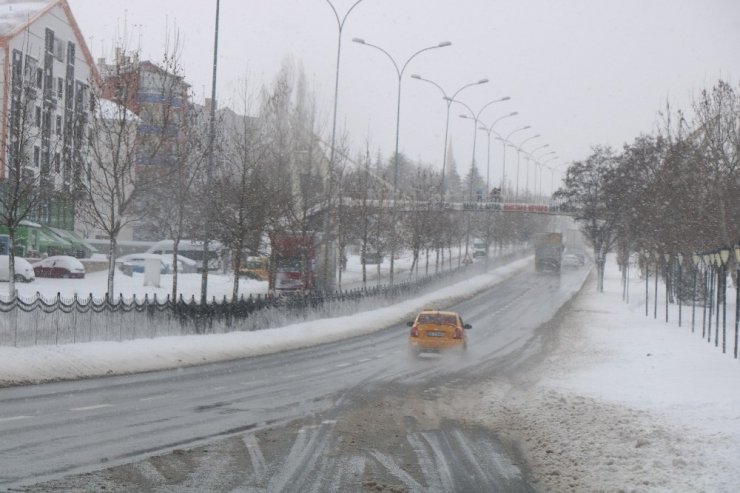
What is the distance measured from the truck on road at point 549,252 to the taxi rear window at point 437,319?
2404 inches

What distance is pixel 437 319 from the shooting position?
92.7ft

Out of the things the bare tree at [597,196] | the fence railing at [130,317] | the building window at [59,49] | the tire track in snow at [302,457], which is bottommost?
the tire track in snow at [302,457]

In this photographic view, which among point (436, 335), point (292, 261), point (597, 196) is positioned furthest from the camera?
point (597, 196)

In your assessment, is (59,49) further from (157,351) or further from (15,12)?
(157,351)

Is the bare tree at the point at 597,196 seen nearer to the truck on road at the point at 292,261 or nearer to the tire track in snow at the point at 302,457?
the truck on road at the point at 292,261

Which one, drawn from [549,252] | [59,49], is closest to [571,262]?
[549,252]

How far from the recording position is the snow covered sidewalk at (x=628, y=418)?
10344 mm

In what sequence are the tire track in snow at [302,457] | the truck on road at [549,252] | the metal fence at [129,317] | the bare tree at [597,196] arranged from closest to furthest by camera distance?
the tire track in snow at [302,457], the metal fence at [129,317], the bare tree at [597,196], the truck on road at [549,252]

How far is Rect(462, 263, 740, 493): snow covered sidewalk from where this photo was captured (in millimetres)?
10344

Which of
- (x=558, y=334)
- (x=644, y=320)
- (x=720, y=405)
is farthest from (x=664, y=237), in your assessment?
(x=720, y=405)

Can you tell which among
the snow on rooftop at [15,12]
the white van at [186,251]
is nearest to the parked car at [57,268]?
the snow on rooftop at [15,12]

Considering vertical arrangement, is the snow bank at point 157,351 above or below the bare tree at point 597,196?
below

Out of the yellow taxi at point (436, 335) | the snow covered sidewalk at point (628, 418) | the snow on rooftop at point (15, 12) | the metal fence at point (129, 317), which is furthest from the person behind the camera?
the snow on rooftop at point (15, 12)

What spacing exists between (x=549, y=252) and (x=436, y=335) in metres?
62.9
